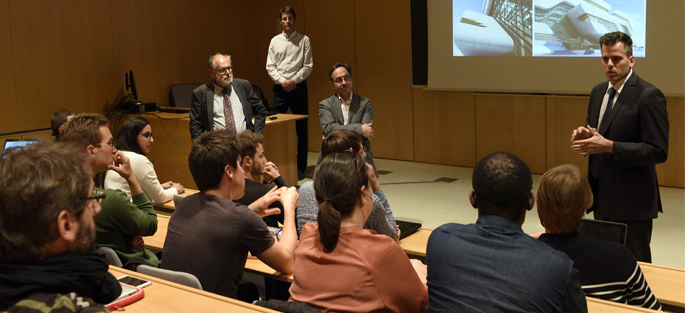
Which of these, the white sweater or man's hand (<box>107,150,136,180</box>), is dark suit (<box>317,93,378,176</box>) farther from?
man's hand (<box>107,150,136,180</box>)

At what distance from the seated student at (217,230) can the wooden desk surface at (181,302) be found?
0.60 ft

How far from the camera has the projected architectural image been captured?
244 inches

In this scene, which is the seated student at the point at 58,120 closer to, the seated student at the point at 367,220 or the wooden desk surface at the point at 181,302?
the seated student at the point at 367,220

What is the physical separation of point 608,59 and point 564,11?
350 centimetres

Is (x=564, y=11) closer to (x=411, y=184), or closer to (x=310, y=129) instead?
(x=411, y=184)

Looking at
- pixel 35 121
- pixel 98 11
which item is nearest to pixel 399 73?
pixel 98 11

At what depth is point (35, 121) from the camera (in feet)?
21.7

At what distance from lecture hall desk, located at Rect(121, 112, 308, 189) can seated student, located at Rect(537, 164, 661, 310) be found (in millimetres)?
4345

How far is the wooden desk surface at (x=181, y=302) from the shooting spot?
2.02 metres

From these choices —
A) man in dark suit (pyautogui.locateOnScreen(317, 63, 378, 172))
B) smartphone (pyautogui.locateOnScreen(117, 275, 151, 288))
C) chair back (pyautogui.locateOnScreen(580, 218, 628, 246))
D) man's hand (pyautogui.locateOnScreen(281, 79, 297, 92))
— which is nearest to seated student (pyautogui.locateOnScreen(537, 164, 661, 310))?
chair back (pyautogui.locateOnScreen(580, 218, 628, 246))

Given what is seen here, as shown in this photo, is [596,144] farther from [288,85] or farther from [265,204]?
[288,85]

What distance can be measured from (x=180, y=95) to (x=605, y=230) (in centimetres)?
635

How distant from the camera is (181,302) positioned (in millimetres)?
2074

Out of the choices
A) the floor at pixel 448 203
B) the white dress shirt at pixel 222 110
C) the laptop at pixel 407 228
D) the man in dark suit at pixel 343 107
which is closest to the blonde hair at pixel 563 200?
the laptop at pixel 407 228
